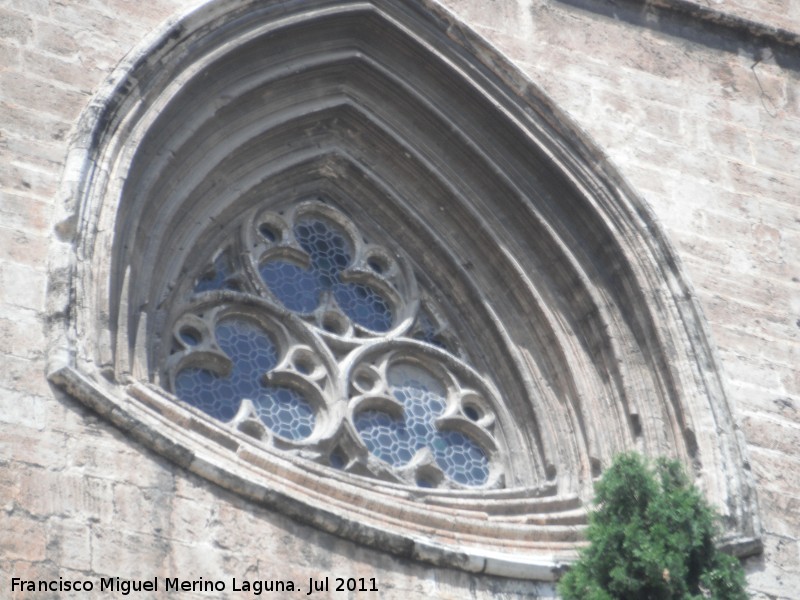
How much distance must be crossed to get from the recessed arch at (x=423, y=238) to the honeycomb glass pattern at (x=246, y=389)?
0.80 ft

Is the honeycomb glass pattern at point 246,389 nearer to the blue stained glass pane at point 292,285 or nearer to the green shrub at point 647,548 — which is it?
the blue stained glass pane at point 292,285

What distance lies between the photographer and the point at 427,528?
30.9 feet

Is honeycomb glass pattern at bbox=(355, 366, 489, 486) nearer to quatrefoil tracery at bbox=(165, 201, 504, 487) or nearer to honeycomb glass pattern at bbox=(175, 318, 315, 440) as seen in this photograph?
quatrefoil tracery at bbox=(165, 201, 504, 487)

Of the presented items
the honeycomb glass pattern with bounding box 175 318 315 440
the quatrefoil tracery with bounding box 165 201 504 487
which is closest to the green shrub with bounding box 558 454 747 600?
the quatrefoil tracery with bounding box 165 201 504 487

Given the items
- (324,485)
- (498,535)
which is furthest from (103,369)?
Answer: (498,535)

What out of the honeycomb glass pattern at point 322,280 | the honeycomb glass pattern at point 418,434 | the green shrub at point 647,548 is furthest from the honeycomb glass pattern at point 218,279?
the green shrub at point 647,548

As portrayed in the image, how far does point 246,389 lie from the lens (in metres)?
10.2

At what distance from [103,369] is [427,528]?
161 centimetres

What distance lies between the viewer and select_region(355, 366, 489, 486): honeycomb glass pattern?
10.3 m

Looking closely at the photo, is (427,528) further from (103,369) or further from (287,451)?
(103,369)

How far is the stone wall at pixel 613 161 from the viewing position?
27.7ft

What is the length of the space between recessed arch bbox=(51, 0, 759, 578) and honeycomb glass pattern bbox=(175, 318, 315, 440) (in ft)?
0.80

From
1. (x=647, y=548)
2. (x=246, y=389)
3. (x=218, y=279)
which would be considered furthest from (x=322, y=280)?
(x=647, y=548)

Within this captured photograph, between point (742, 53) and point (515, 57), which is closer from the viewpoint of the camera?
point (515, 57)
